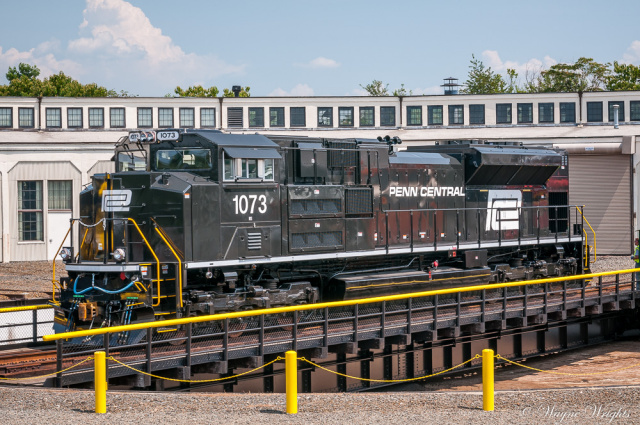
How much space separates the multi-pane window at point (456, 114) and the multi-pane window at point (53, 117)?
17.3 metres

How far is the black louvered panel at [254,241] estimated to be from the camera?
13.7 metres

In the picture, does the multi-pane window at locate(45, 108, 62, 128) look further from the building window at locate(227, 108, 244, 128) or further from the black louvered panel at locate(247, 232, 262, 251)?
the black louvered panel at locate(247, 232, 262, 251)

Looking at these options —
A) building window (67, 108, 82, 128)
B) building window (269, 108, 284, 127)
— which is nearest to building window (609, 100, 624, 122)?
building window (269, 108, 284, 127)

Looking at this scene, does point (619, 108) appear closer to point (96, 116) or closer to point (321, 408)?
point (96, 116)

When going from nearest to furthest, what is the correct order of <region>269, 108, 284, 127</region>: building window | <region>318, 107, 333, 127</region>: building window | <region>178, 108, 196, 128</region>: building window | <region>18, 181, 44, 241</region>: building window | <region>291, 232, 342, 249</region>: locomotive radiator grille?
<region>291, 232, 342, 249</region>: locomotive radiator grille
<region>18, 181, 44, 241</region>: building window
<region>178, 108, 196, 128</region>: building window
<region>269, 108, 284, 127</region>: building window
<region>318, 107, 333, 127</region>: building window

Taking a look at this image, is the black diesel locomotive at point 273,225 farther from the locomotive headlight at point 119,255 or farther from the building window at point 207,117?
the building window at point 207,117

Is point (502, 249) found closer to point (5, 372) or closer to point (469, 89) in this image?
point (5, 372)

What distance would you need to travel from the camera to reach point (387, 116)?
3531 centimetres

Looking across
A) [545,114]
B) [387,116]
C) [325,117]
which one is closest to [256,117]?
[325,117]

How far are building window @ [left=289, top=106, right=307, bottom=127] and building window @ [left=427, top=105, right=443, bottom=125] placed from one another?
18.5 feet

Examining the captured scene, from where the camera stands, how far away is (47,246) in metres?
33.1

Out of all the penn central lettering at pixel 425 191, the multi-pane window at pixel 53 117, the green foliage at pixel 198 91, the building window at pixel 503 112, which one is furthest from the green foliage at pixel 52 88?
the penn central lettering at pixel 425 191

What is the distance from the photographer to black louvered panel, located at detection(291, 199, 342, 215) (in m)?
14.6

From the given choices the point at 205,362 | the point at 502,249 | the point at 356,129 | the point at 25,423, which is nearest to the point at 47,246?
the point at 356,129
